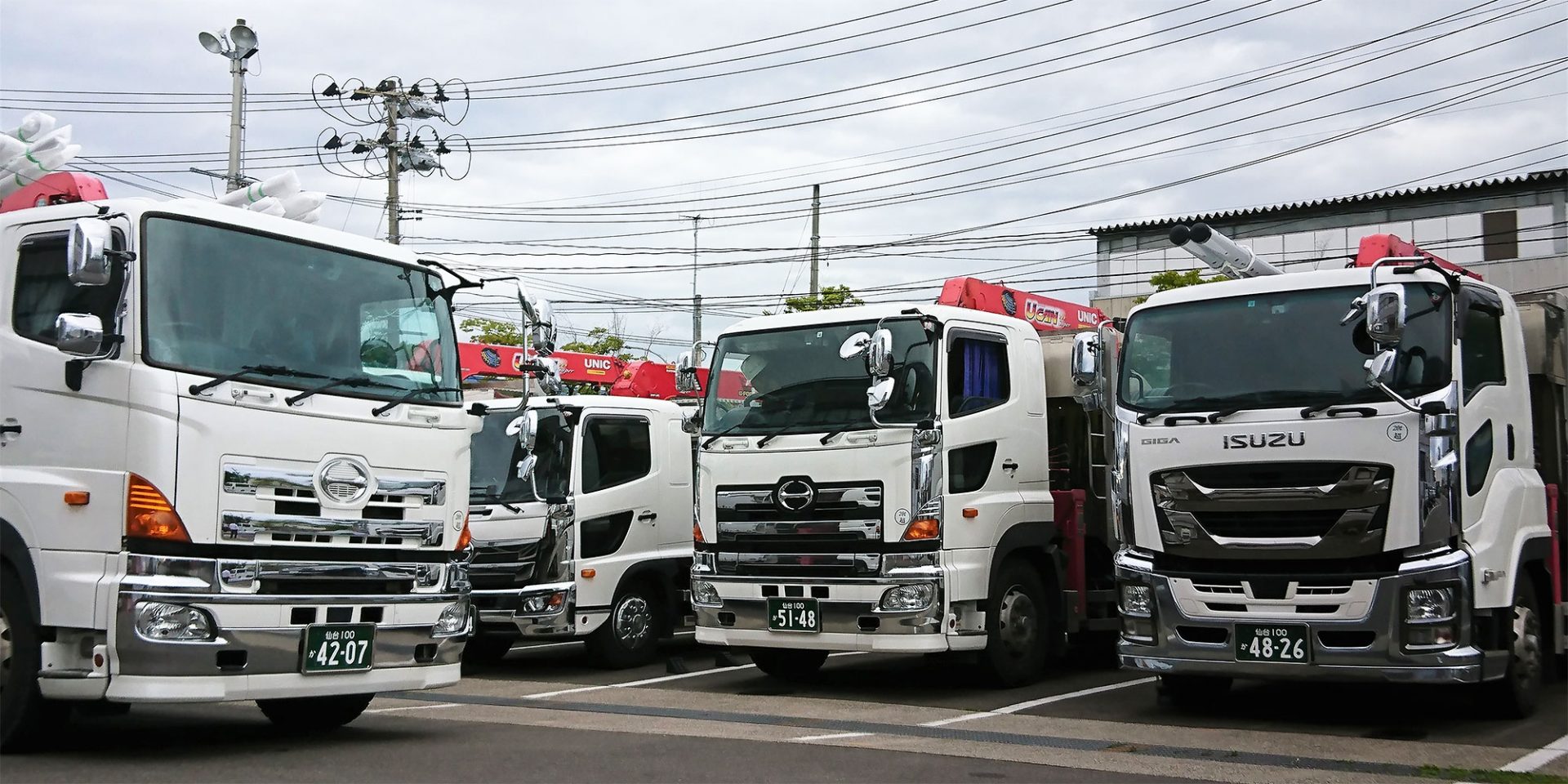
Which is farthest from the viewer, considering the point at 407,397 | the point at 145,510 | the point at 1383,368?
the point at 1383,368

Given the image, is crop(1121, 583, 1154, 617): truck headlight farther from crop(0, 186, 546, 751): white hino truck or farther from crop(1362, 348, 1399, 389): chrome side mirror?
crop(0, 186, 546, 751): white hino truck

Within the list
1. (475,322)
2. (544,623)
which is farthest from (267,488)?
(475,322)

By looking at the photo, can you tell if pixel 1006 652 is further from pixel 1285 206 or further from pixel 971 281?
pixel 1285 206

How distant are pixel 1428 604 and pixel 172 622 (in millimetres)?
6783

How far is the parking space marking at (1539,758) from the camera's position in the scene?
22.9 feet

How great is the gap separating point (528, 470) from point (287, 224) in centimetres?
259

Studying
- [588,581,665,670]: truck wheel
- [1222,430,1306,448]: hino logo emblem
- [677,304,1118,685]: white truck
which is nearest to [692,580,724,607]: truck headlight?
[677,304,1118,685]: white truck

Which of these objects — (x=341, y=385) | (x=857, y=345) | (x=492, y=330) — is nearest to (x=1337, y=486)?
(x=857, y=345)

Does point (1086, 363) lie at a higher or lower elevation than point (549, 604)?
higher

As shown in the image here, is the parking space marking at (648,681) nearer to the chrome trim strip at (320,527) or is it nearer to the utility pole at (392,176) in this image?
the chrome trim strip at (320,527)

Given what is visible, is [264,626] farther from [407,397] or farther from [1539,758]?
[1539,758]

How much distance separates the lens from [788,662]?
11305 millimetres

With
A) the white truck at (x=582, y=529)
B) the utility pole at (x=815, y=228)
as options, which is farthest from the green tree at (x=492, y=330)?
the white truck at (x=582, y=529)

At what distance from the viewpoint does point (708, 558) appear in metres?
10.5
